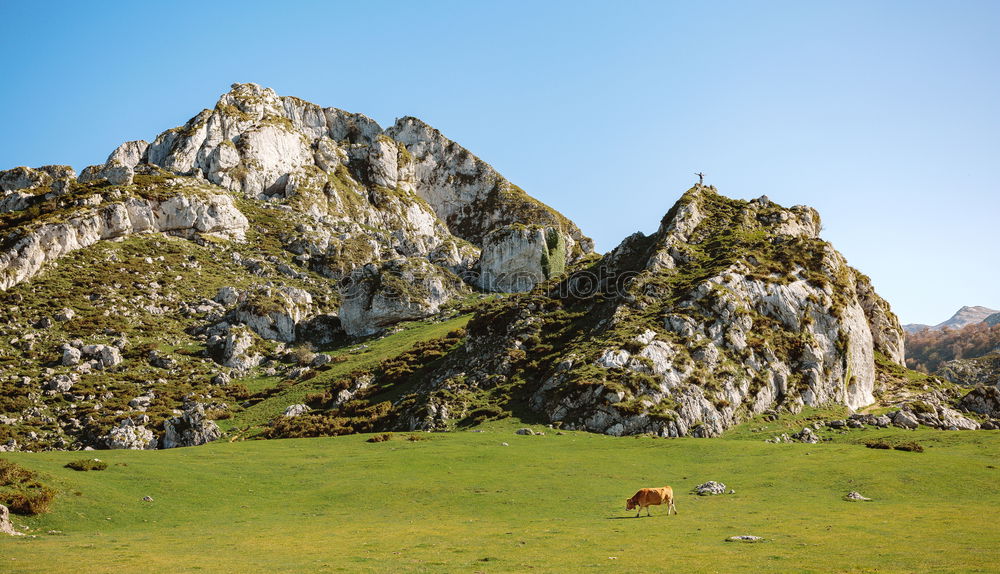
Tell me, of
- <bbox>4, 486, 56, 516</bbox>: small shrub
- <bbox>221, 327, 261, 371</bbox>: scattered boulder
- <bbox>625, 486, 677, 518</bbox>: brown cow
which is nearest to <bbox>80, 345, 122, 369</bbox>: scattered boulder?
<bbox>221, 327, 261, 371</bbox>: scattered boulder

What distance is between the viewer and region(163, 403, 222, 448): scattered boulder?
7469cm

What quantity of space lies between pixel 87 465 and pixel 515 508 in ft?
96.7

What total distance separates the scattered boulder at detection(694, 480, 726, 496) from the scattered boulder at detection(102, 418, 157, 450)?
64.4 meters

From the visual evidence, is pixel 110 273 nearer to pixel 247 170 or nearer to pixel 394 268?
pixel 394 268

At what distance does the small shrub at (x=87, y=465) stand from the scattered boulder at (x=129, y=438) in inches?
1297

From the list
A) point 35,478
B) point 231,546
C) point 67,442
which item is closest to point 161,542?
point 231,546

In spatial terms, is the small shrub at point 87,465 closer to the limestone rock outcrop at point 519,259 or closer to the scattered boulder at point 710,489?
the scattered boulder at point 710,489

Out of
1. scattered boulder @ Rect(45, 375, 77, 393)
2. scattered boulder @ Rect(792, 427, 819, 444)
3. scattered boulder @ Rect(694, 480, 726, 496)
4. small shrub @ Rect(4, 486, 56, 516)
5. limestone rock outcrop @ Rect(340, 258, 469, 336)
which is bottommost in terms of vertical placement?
scattered boulder @ Rect(694, 480, 726, 496)

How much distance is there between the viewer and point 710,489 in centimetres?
4062

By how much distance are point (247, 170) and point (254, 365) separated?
3752 inches

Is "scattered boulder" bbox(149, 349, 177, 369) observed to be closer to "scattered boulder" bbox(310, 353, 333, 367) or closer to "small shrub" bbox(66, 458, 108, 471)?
"scattered boulder" bbox(310, 353, 333, 367)

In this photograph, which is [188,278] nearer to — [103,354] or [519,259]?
[103,354]

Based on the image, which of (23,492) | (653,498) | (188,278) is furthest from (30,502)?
(188,278)

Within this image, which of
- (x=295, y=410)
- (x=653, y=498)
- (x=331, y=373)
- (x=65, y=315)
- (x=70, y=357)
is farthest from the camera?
(x=65, y=315)
